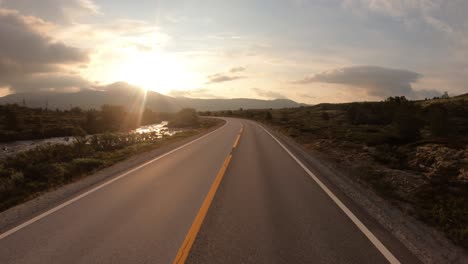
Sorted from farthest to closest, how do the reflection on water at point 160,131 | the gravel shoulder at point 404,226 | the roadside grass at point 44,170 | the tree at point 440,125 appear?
1. the reflection on water at point 160,131
2. the tree at point 440,125
3. the roadside grass at point 44,170
4. the gravel shoulder at point 404,226

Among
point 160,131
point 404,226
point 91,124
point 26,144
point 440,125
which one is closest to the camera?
point 404,226

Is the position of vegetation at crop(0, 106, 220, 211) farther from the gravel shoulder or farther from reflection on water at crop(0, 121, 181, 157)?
the gravel shoulder

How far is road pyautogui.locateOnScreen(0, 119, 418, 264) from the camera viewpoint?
457 centimetres

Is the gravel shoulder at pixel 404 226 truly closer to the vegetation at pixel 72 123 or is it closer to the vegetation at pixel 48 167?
the vegetation at pixel 48 167

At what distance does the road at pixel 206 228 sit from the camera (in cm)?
457

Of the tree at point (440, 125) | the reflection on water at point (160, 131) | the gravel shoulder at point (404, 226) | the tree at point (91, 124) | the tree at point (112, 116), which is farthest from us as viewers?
the tree at point (112, 116)

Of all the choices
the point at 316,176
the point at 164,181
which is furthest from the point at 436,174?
the point at 164,181

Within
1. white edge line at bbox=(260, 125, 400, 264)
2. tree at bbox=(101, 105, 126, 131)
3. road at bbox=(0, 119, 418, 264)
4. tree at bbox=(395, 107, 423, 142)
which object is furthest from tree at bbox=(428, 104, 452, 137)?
tree at bbox=(101, 105, 126, 131)

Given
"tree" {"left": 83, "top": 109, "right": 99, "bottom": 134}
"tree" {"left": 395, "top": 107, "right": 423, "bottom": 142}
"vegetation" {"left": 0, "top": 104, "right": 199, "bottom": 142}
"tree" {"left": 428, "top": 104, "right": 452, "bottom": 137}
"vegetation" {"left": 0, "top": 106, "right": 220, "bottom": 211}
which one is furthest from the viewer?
"tree" {"left": 83, "top": 109, "right": 99, "bottom": 134}

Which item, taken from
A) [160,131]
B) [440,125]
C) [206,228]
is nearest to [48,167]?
[206,228]

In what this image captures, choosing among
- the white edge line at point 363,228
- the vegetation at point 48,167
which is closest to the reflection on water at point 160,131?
the vegetation at point 48,167

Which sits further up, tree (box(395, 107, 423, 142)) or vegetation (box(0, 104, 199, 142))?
tree (box(395, 107, 423, 142))

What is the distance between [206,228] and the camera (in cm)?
557

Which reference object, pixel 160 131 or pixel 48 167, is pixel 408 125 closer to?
pixel 48 167
